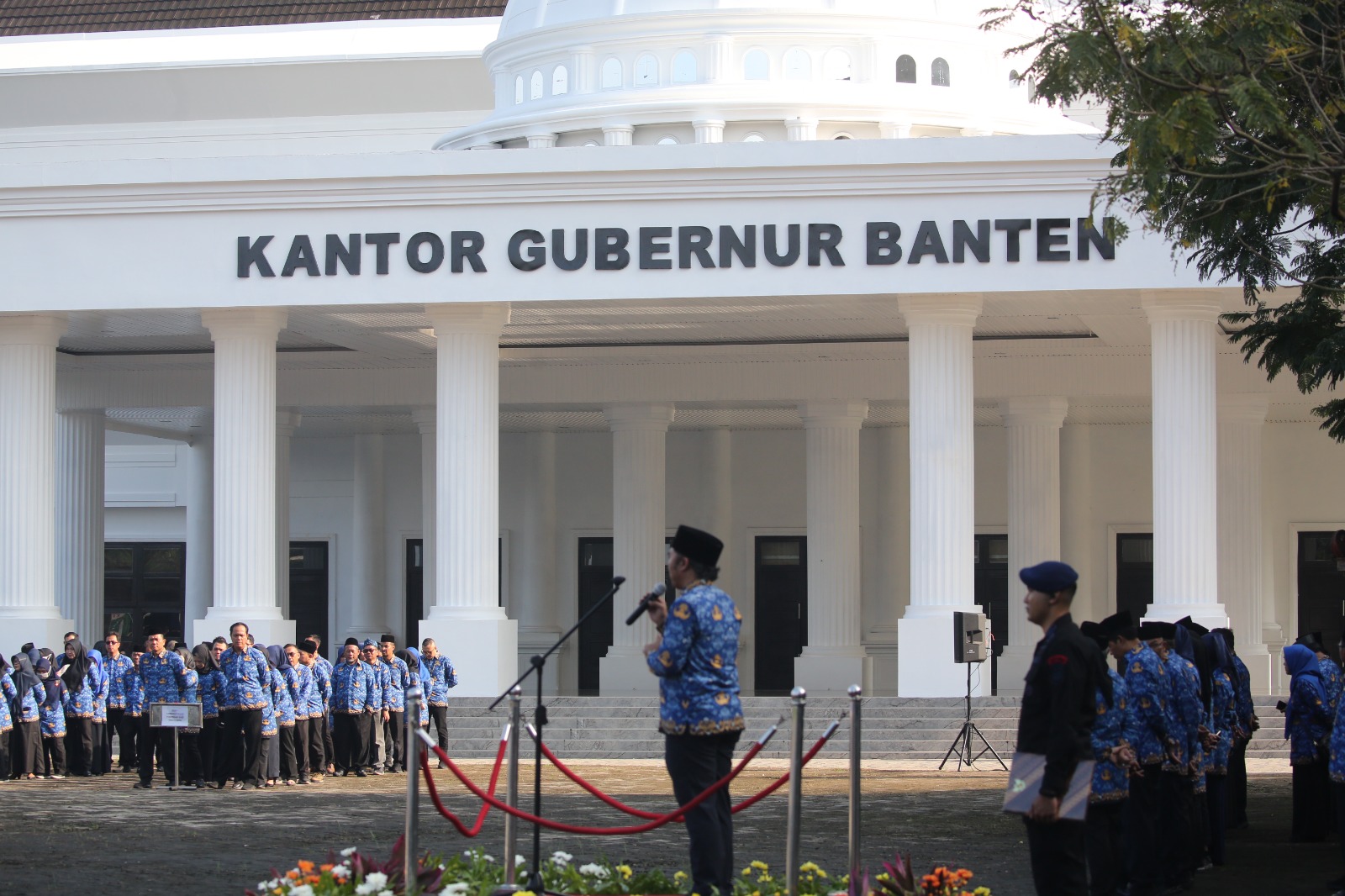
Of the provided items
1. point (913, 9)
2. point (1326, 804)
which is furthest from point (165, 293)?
point (1326, 804)

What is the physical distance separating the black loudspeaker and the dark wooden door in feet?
38.6

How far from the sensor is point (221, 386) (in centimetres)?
2573

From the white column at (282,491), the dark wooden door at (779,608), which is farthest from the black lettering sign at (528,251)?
the dark wooden door at (779,608)

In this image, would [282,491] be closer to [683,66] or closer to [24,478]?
[24,478]

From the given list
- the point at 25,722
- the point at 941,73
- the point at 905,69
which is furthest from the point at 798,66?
the point at 25,722

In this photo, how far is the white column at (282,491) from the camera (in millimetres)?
32812

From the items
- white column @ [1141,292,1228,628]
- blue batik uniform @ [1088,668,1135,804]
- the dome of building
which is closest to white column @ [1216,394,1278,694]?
the dome of building

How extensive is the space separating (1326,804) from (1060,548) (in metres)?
18.8

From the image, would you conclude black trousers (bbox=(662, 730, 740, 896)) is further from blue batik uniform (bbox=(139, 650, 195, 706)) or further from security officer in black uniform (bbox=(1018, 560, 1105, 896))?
blue batik uniform (bbox=(139, 650, 195, 706))

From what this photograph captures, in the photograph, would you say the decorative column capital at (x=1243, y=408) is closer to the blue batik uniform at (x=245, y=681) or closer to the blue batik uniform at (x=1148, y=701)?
the blue batik uniform at (x=245, y=681)

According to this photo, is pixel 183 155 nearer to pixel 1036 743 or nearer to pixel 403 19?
pixel 403 19

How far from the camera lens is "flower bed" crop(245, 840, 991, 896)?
32.7 ft

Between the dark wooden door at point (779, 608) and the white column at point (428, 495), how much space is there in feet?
20.6

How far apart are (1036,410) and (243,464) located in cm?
1179
